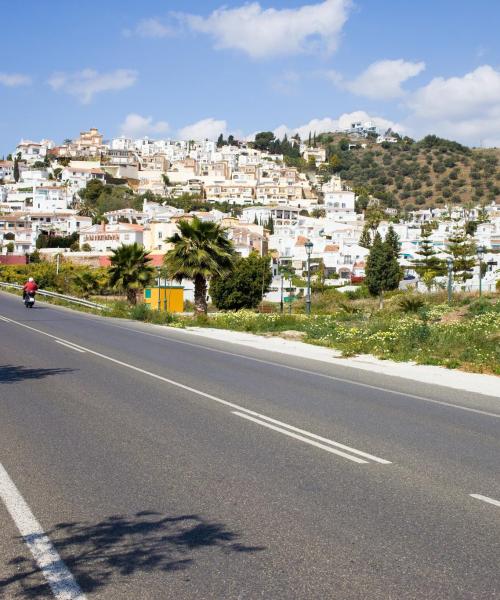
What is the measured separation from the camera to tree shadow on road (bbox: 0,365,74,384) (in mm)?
13453

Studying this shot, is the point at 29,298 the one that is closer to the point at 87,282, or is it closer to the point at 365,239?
the point at 87,282

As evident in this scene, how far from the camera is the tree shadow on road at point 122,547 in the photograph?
4406 mm

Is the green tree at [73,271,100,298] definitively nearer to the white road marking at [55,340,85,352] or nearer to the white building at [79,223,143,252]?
the white road marking at [55,340,85,352]

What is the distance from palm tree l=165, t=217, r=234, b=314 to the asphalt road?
2229cm

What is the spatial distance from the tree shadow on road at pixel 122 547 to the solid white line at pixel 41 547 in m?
0.05

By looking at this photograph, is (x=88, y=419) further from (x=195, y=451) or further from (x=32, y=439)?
(x=195, y=451)

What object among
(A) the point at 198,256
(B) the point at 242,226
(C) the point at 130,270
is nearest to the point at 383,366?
(A) the point at 198,256

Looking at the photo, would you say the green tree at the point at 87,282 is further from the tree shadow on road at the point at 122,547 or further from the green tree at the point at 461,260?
the tree shadow on road at the point at 122,547

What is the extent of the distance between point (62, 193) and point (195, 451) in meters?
177

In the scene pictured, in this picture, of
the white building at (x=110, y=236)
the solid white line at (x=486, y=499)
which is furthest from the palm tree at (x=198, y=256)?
the white building at (x=110, y=236)

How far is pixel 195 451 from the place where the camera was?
7.73 meters

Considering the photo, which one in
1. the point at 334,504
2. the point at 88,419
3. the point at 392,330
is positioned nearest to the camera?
the point at 334,504

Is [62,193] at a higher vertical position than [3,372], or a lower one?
higher

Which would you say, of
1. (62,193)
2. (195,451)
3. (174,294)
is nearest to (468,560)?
(195,451)
